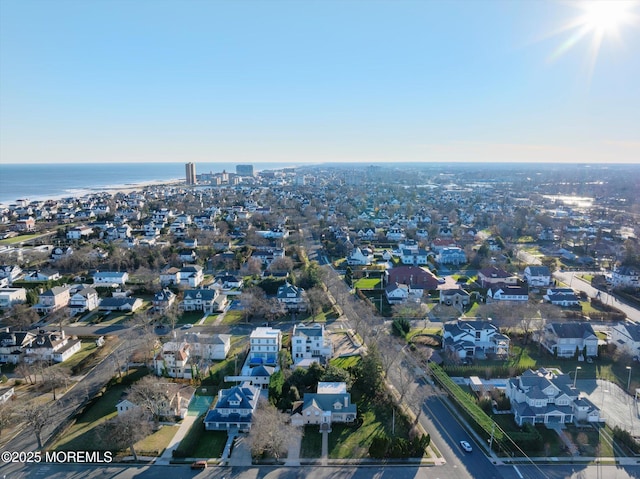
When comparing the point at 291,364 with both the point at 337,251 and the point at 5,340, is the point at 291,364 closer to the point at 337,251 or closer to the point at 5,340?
the point at 5,340

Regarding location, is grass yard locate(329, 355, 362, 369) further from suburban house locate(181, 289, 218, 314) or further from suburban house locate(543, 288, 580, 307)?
suburban house locate(543, 288, 580, 307)

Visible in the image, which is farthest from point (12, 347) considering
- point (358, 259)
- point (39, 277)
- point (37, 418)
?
point (358, 259)

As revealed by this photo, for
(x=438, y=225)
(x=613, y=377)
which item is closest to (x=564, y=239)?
(x=438, y=225)

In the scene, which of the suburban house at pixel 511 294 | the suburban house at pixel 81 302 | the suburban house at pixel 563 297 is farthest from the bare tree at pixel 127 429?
the suburban house at pixel 563 297

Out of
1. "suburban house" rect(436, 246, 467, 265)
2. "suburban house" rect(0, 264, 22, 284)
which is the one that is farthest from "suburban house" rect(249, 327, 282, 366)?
"suburban house" rect(0, 264, 22, 284)

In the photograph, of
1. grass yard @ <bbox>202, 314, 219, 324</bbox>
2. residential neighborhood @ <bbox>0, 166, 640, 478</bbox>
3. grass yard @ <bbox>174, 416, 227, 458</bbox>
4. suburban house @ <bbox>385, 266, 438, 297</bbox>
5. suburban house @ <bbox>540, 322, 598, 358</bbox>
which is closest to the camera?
grass yard @ <bbox>174, 416, 227, 458</bbox>

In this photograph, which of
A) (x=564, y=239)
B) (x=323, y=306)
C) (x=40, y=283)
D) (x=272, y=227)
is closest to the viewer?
(x=323, y=306)
